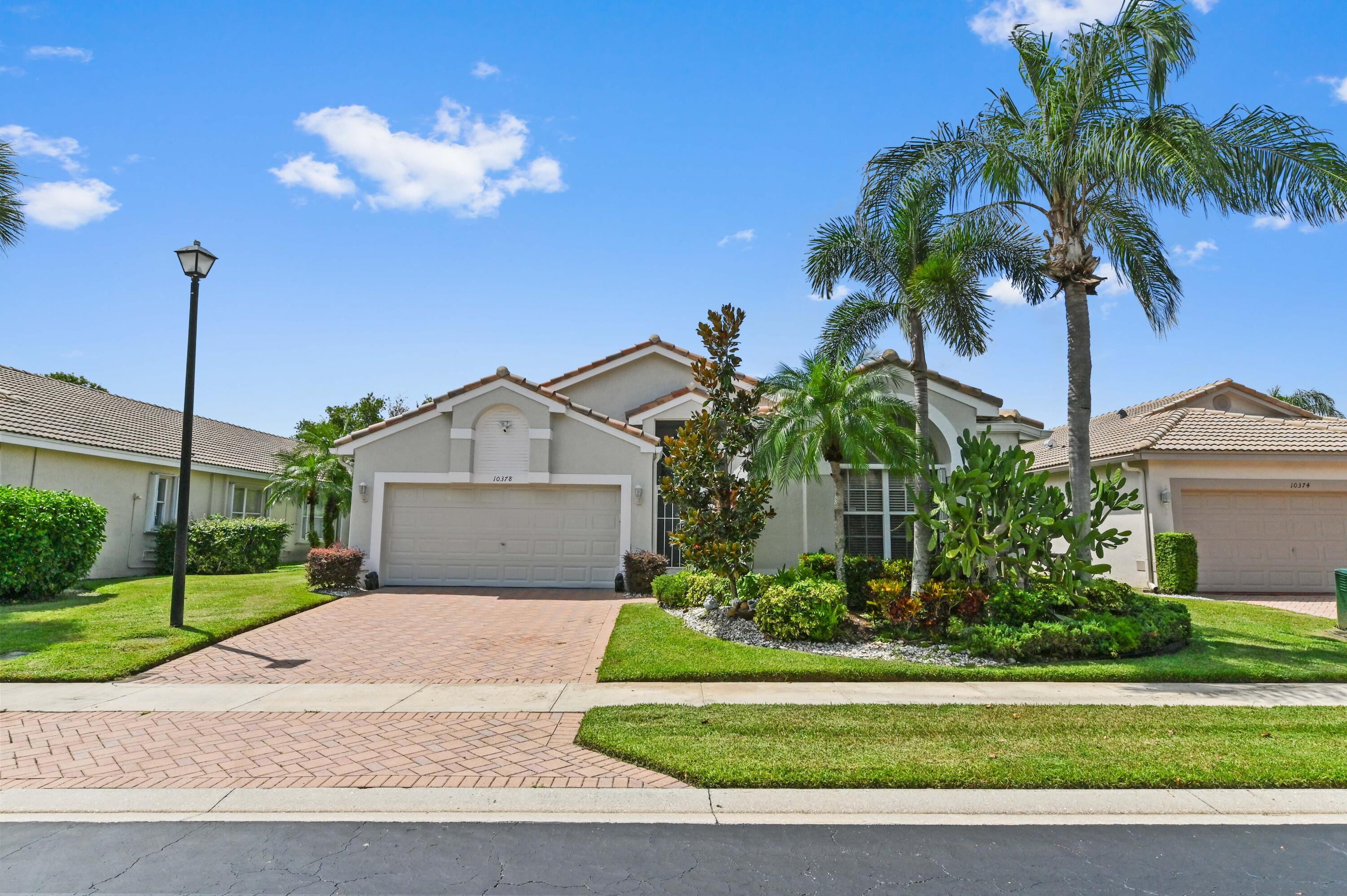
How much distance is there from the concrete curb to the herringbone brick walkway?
189 millimetres

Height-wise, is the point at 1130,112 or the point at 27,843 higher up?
the point at 1130,112

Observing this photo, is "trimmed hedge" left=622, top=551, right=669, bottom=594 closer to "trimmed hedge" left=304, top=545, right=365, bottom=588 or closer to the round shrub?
the round shrub

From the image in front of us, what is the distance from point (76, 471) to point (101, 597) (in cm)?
476

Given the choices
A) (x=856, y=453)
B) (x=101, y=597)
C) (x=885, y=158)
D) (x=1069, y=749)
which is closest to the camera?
(x=1069, y=749)

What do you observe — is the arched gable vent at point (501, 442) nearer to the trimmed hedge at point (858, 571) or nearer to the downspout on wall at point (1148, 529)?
the trimmed hedge at point (858, 571)

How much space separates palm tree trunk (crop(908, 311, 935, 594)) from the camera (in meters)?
11.8

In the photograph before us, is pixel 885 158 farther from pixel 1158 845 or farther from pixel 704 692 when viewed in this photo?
pixel 1158 845

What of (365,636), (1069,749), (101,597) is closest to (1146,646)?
(1069,749)

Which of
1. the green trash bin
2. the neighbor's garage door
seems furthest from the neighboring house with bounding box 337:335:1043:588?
the green trash bin

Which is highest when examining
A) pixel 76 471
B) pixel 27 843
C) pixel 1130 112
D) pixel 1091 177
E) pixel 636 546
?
pixel 1130 112

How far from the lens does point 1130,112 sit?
1116cm

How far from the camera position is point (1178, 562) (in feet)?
53.5

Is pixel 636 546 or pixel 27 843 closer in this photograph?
pixel 27 843

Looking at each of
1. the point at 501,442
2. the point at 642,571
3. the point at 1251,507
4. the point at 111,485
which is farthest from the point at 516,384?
the point at 1251,507
